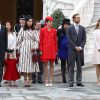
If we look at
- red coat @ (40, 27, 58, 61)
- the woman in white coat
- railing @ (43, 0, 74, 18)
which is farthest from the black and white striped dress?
railing @ (43, 0, 74, 18)

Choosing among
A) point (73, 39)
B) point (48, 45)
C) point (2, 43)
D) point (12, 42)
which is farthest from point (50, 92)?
point (12, 42)

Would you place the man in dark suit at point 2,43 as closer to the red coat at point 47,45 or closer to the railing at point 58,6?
the red coat at point 47,45

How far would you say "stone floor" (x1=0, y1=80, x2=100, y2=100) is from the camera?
496 inches

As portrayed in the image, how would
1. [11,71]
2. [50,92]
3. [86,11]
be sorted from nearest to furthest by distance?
[50,92] < [11,71] < [86,11]

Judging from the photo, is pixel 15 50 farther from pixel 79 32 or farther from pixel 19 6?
pixel 19 6

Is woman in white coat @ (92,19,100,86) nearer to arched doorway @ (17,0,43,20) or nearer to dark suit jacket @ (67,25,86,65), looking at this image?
dark suit jacket @ (67,25,86,65)

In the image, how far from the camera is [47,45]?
1512cm

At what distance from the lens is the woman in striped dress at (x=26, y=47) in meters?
14.9

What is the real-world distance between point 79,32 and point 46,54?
1.14 meters

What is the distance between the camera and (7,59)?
15.1 metres

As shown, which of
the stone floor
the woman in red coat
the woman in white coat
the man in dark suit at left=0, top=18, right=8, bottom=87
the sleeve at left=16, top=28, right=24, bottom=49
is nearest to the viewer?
the stone floor

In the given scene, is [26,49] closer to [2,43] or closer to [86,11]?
[2,43]

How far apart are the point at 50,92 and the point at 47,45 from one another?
1904mm

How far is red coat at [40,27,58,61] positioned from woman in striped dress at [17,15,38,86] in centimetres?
34
